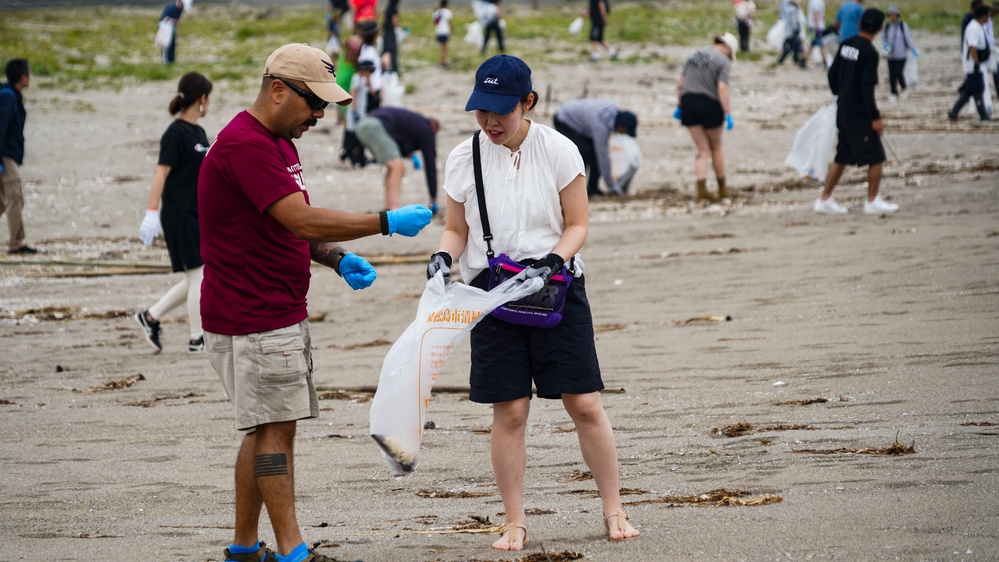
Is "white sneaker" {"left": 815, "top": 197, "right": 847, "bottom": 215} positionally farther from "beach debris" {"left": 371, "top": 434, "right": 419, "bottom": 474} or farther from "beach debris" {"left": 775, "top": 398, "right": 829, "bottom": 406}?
"beach debris" {"left": 371, "top": 434, "right": 419, "bottom": 474}

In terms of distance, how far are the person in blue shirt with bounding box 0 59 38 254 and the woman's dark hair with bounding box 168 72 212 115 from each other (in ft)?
15.0

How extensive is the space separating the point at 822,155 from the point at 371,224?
367 inches

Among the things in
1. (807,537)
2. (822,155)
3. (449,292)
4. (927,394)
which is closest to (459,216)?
(449,292)

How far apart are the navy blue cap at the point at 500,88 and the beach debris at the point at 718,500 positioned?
1675 millimetres

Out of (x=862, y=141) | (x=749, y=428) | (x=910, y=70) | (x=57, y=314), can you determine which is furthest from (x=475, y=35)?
(x=749, y=428)

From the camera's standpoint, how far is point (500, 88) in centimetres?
373

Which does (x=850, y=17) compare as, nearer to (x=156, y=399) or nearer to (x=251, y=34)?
(x=156, y=399)

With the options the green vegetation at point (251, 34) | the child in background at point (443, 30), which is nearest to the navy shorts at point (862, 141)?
the green vegetation at point (251, 34)

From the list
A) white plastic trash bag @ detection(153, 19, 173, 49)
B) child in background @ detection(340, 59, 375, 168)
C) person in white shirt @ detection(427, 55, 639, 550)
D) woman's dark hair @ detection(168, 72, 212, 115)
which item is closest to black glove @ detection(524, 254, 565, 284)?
person in white shirt @ detection(427, 55, 639, 550)

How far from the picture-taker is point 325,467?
17.0 feet

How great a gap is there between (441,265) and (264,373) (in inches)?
27.4

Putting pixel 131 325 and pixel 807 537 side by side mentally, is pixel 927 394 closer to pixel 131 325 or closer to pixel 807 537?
pixel 807 537

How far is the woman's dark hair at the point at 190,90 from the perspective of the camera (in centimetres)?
704

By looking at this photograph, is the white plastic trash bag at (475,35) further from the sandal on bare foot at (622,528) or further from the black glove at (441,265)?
the sandal on bare foot at (622,528)
